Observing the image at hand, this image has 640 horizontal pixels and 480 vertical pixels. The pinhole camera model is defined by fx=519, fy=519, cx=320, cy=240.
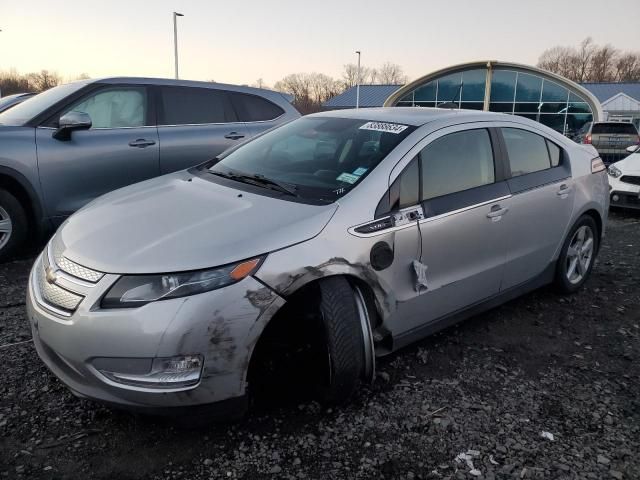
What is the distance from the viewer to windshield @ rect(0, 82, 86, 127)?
4.88 metres

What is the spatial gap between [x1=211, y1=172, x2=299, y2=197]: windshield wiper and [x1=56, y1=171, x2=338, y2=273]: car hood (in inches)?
5.6

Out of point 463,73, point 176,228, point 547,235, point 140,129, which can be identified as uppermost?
point 463,73

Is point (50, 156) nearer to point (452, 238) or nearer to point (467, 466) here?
point (452, 238)

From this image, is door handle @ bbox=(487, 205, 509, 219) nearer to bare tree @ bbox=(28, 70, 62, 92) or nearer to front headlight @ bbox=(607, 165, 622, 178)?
front headlight @ bbox=(607, 165, 622, 178)

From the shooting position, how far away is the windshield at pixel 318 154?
118 inches

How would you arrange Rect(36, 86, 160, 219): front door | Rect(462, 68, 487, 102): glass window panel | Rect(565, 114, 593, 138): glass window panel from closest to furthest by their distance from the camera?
1. Rect(36, 86, 160, 219): front door
2. Rect(565, 114, 593, 138): glass window panel
3. Rect(462, 68, 487, 102): glass window panel

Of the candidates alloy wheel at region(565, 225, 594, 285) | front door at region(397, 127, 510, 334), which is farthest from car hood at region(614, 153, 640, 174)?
front door at region(397, 127, 510, 334)

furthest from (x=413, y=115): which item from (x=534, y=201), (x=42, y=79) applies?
(x=42, y=79)

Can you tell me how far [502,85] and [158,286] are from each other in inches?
1485

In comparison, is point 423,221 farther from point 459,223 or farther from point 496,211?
point 496,211

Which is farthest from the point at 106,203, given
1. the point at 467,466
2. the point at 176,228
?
the point at 467,466

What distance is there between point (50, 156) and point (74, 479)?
3.45 meters

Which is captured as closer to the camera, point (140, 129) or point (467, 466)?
point (467, 466)

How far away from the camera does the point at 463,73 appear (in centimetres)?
3628
